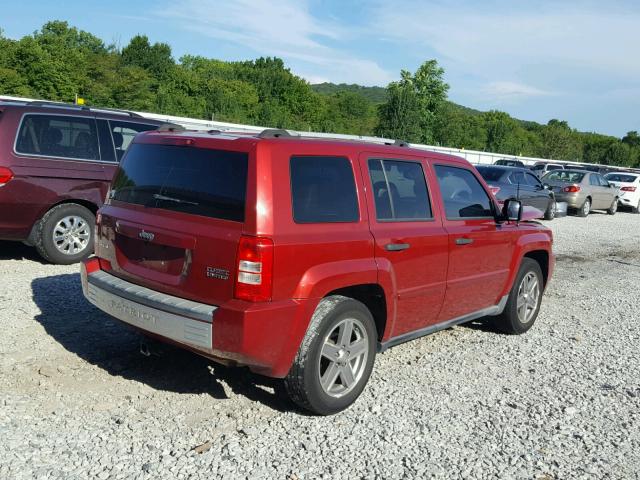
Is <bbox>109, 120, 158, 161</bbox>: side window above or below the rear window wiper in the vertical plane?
above

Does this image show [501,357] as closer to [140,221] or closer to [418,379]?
[418,379]

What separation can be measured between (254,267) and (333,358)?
94 cm

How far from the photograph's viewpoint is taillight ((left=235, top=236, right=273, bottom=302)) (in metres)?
3.53

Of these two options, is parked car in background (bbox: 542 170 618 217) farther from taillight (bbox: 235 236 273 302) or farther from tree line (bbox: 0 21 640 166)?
tree line (bbox: 0 21 640 166)

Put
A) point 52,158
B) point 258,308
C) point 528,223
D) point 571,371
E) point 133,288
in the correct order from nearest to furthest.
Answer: point 258,308 < point 133,288 < point 571,371 < point 528,223 < point 52,158

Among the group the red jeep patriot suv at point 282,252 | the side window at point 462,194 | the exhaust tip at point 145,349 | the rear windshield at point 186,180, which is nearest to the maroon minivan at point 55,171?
the rear windshield at point 186,180

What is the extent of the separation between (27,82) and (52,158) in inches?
1768

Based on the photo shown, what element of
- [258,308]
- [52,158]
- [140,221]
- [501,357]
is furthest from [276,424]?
[52,158]

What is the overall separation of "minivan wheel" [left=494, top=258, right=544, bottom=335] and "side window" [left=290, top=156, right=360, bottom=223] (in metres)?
2.64

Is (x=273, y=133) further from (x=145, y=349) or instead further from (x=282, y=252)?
(x=145, y=349)

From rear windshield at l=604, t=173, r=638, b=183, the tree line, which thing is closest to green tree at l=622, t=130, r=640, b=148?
the tree line

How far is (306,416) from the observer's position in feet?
13.3

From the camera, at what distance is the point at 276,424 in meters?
3.91

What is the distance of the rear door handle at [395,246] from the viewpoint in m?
4.31
